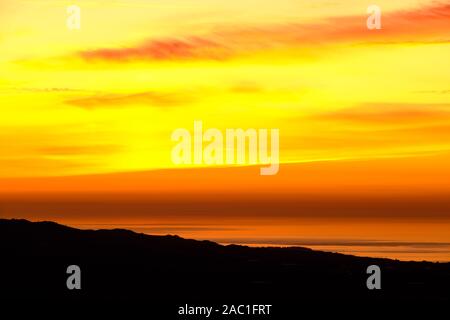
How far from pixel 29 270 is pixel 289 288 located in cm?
1527

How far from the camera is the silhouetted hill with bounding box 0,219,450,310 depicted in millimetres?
51844

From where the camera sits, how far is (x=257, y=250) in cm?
6850

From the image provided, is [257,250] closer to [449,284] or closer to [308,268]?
[308,268]

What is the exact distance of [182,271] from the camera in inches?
2320

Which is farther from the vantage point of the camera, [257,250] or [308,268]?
[257,250]

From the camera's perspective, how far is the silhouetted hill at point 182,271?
5184 centimetres
